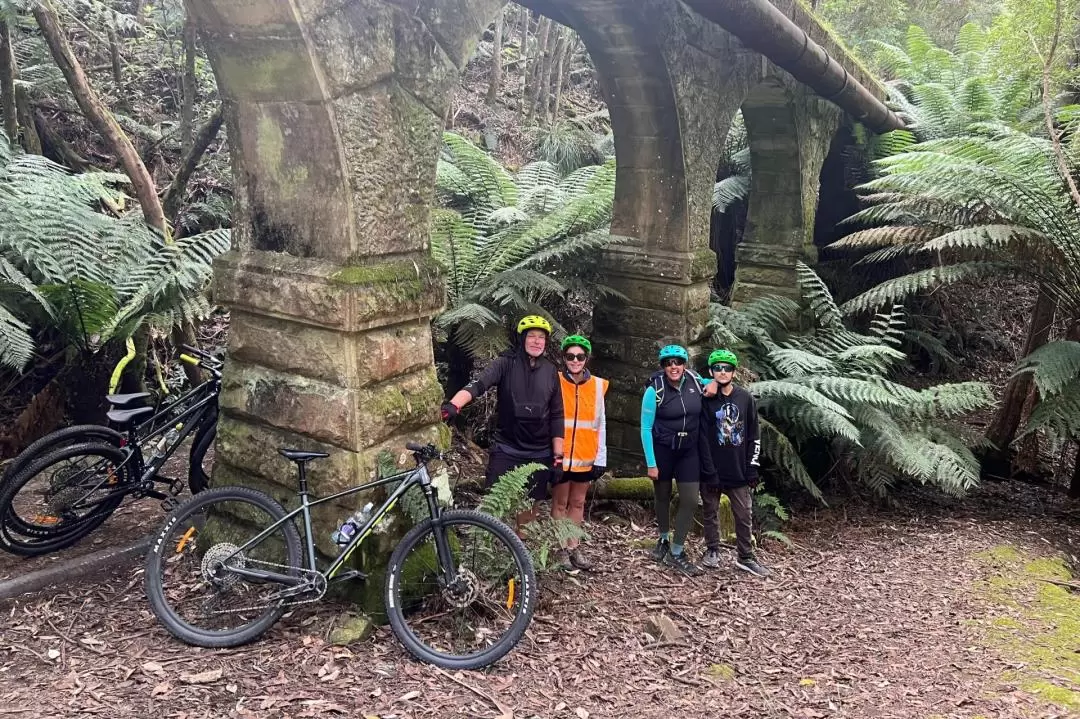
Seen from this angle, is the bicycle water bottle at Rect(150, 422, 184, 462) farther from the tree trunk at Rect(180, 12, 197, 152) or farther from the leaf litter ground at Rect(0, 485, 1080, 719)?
the tree trunk at Rect(180, 12, 197, 152)

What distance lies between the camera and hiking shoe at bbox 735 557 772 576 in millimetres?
4785

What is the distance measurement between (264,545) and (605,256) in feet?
11.9

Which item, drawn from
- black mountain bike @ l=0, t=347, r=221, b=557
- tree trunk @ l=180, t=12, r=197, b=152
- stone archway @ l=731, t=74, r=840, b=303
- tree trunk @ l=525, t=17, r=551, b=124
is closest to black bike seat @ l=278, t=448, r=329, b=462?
black mountain bike @ l=0, t=347, r=221, b=557

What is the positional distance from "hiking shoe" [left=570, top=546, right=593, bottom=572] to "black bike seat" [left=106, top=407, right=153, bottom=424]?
7.97 feet

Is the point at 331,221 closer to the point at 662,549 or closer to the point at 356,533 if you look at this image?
the point at 356,533

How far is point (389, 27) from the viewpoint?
9.74 feet

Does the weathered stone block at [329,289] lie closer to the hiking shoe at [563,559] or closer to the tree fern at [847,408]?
the hiking shoe at [563,559]

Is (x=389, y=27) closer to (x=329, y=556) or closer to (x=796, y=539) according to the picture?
(x=329, y=556)

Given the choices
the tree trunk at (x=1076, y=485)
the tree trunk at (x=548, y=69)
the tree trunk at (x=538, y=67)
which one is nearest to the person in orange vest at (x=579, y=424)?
the tree trunk at (x=1076, y=485)

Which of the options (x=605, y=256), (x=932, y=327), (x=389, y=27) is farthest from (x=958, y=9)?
(x=389, y=27)

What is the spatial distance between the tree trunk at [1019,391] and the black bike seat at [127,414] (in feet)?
23.0

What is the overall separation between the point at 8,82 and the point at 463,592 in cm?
572

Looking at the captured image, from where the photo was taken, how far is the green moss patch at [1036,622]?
3.54 metres

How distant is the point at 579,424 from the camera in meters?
4.33
